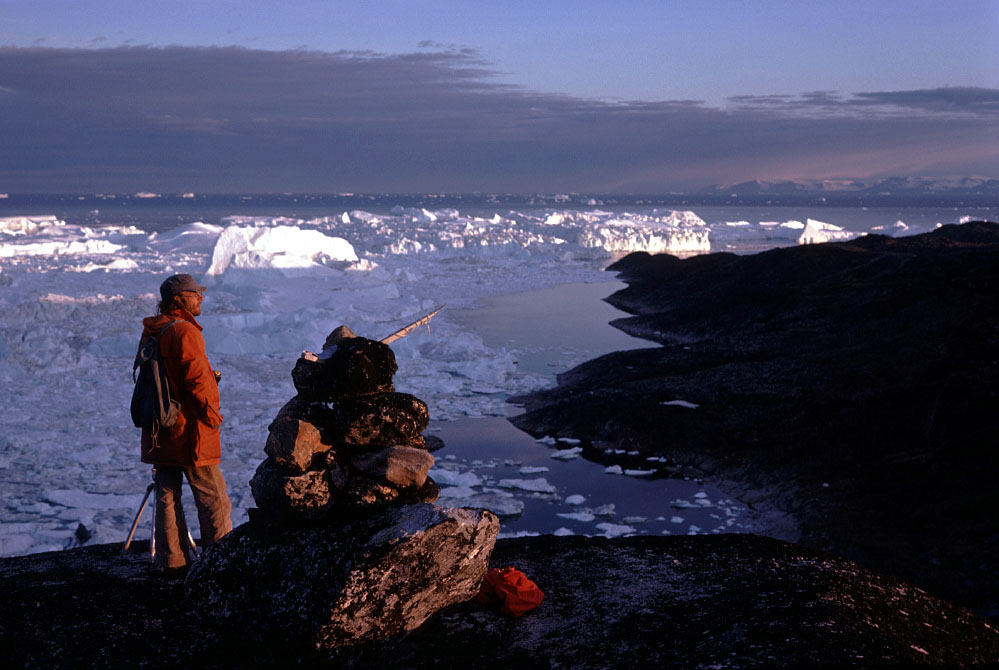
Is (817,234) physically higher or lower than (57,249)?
lower

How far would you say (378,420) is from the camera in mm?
4402

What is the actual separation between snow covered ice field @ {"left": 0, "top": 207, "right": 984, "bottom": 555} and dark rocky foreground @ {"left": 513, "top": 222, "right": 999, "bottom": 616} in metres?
0.77

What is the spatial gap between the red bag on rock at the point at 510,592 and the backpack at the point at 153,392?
1.91 m

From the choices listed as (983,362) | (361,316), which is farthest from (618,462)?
(361,316)

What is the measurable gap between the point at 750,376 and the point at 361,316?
32.2ft

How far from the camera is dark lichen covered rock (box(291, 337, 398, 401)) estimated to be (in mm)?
4426

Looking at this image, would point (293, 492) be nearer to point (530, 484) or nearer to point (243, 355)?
→ point (530, 484)

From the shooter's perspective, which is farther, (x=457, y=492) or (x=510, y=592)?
(x=457, y=492)

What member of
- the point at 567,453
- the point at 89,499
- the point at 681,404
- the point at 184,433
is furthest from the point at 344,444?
the point at 681,404

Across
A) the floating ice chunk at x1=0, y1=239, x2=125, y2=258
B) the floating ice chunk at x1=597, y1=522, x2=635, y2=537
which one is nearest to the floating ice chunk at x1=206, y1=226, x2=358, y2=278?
the floating ice chunk at x1=0, y1=239, x2=125, y2=258

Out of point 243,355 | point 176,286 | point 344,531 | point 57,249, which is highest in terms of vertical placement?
point 176,286

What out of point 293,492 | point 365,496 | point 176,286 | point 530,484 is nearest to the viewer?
point 293,492

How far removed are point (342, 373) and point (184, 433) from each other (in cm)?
94

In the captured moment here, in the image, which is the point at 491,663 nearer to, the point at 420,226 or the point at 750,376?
the point at 750,376
